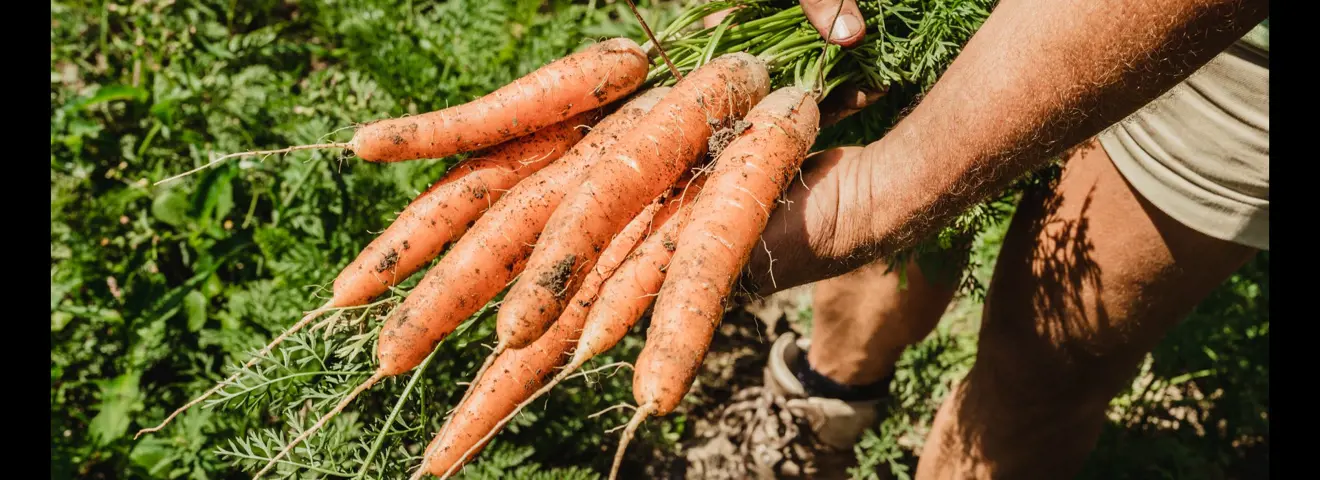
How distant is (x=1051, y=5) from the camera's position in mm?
1282

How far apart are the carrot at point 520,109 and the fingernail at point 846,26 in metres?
0.46

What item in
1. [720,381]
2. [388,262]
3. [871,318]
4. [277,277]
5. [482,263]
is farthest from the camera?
[720,381]

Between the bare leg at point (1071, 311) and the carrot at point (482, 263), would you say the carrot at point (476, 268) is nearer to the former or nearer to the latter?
the carrot at point (482, 263)

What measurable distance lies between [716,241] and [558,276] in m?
0.33

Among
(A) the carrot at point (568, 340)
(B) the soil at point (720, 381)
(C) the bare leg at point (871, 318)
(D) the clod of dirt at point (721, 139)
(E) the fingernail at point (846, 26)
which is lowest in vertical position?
(B) the soil at point (720, 381)

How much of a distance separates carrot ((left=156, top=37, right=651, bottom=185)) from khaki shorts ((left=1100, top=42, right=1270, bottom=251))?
1180 millimetres

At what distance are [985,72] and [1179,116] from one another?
61cm

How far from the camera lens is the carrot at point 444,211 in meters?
1.82

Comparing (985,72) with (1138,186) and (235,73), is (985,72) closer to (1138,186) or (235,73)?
(1138,186)

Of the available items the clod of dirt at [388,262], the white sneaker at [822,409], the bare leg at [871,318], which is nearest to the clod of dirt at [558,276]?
the clod of dirt at [388,262]

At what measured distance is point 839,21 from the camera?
1678 mm

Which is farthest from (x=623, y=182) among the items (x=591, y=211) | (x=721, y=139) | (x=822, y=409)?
(x=822, y=409)

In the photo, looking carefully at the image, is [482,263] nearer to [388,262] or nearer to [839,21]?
[388,262]

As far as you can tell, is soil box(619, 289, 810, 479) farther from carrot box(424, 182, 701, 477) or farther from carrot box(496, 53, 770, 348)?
carrot box(496, 53, 770, 348)
